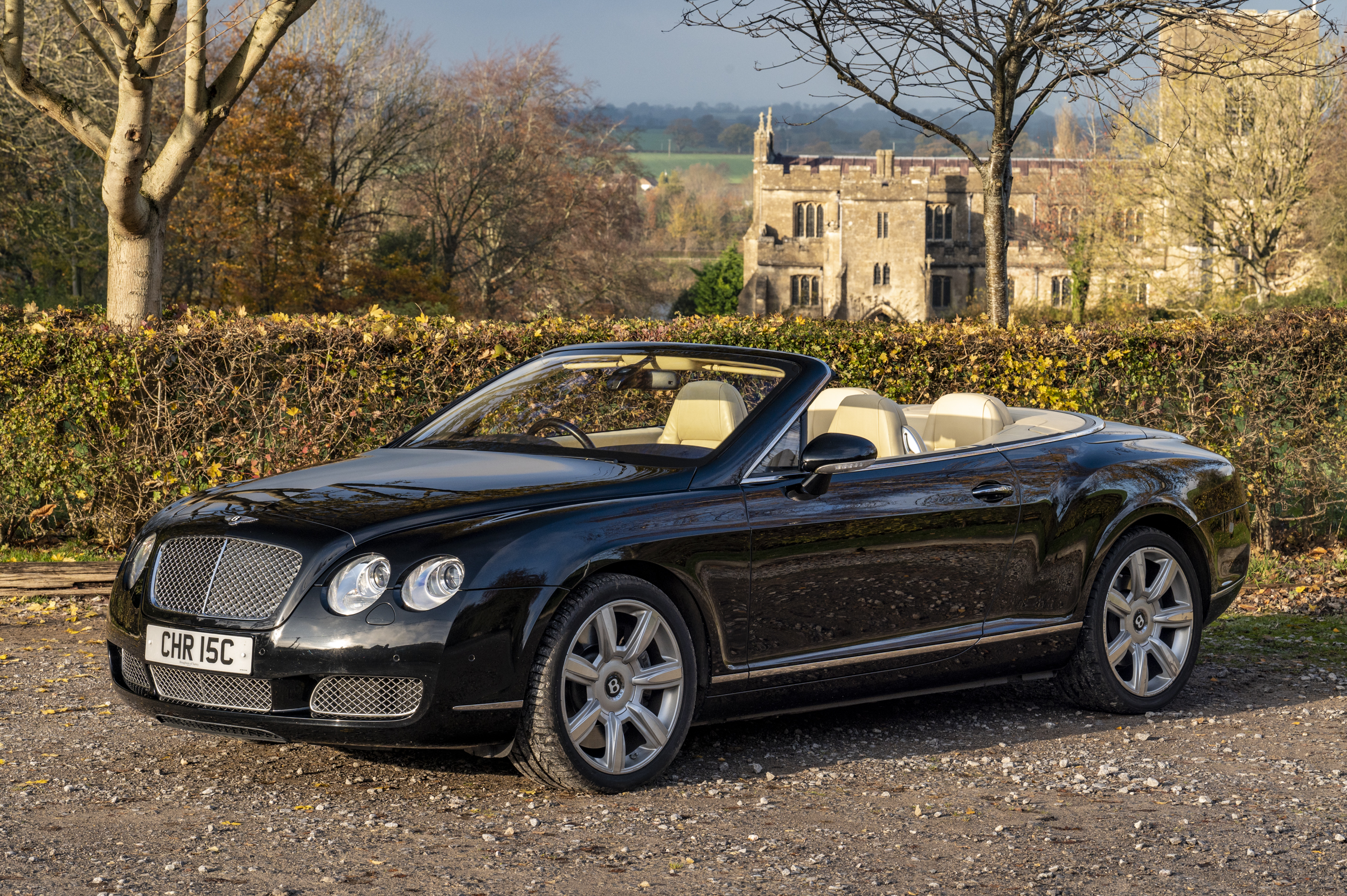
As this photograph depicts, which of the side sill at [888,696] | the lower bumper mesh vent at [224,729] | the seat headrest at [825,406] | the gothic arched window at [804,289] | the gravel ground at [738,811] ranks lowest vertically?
the gravel ground at [738,811]

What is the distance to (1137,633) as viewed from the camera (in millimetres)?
6422

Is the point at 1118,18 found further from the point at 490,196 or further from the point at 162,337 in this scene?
the point at 490,196

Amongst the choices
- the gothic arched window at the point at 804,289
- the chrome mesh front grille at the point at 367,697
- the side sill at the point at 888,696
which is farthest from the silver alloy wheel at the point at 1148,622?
the gothic arched window at the point at 804,289

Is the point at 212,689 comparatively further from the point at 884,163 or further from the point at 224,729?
the point at 884,163

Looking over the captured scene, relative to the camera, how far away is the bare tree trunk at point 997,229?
42.3 feet

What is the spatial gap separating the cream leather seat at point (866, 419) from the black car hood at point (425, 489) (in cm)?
106

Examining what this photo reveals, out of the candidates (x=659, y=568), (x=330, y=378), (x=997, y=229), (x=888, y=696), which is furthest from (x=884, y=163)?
(x=659, y=568)

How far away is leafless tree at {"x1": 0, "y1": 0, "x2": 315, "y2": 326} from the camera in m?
11.9

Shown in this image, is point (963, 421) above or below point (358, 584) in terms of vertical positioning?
above

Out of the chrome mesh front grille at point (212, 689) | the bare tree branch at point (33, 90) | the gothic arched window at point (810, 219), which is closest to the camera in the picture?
the chrome mesh front grille at point (212, 689)

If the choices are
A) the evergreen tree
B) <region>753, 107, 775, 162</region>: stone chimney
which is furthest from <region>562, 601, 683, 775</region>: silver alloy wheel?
<region>753, 107, 775, 162</region>: stone chimney

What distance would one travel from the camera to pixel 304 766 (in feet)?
16.9

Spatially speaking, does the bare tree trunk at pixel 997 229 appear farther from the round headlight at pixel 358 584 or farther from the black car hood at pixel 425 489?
the round headlight at pixel 358 584

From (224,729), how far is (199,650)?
271mm
